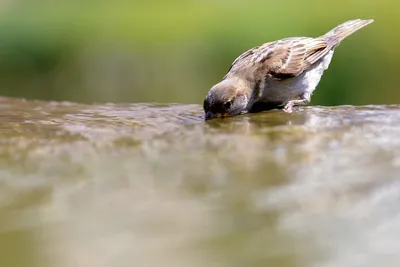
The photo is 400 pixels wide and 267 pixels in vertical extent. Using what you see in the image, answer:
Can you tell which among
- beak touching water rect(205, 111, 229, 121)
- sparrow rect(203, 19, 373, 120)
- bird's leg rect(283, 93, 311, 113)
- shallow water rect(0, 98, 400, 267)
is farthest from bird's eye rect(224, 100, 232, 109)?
shallow water rect(0, 98, 400, 267)

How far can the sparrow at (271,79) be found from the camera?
15.1ft

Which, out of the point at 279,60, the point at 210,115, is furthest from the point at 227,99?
the point at 279,60

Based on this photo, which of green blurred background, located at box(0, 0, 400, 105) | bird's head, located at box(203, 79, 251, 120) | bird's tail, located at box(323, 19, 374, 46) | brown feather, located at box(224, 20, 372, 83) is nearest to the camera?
bird's head, located at box(203, 79, 251, 120)

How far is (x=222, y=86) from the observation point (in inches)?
184

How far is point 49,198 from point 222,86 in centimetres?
252

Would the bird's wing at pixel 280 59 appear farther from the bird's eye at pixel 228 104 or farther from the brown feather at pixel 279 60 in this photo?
the bird's eye at pixel 228 104

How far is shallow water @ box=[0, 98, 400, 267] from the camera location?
5.91ft

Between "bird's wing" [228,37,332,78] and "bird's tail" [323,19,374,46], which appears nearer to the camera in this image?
"bird's wing" [228,37,332,78]

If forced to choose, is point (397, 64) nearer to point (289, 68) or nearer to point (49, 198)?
point (289, 68)

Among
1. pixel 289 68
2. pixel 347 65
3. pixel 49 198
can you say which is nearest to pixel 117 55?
pixel 347 65

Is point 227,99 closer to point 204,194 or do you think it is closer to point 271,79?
point 271,79

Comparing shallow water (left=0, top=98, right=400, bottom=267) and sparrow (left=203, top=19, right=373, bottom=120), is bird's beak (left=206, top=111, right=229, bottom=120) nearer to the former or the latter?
sparrow (left=203, top=19, right=373, bottom=120)

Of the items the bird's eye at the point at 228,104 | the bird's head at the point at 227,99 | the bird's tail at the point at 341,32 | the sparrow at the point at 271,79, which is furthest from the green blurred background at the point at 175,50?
the bird's eye at the point at 228,104

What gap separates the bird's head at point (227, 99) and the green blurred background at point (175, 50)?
3972 mm
